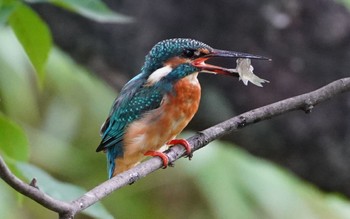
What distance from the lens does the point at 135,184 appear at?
3.85 metres

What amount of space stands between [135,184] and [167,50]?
195 centimetres

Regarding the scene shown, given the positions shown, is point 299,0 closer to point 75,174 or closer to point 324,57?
point 324,57

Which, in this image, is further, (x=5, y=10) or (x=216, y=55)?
(x=216, y=55)

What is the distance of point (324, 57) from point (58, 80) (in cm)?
125

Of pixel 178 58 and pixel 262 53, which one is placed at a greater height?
pixel 262 53

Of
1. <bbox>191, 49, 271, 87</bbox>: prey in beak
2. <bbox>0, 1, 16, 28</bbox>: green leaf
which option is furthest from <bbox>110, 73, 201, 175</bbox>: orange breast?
<bbox>0, 1, 16, 28</bbox>: green leaf

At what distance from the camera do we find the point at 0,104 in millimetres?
3373

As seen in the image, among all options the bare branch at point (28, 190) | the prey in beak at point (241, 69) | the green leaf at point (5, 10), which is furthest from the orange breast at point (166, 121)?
the bare branch at point (28, 190)

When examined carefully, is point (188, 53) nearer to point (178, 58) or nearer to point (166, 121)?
point (178, 58)

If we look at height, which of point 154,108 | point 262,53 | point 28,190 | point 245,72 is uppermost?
point 262,53

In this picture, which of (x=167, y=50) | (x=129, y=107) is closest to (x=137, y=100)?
(x=129, y=107)

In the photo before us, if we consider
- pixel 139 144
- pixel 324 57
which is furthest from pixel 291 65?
pixel 139 144

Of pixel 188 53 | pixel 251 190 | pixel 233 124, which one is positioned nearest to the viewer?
pixel 233 124

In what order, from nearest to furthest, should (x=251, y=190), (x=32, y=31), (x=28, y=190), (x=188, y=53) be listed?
(x=28, y=190)
(x=32, y=31)
(x=188, y=53)
(x=251, y=190)
